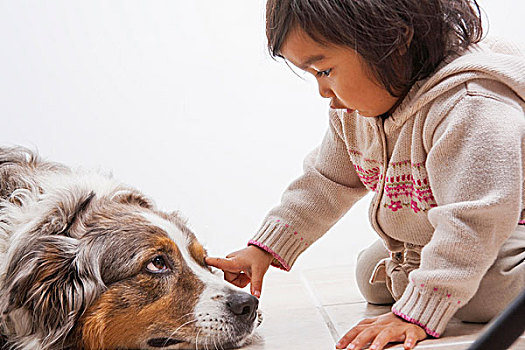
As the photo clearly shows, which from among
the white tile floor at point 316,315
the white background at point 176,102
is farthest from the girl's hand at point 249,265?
the white background at point 176,102

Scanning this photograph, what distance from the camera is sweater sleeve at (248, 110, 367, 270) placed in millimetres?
1624

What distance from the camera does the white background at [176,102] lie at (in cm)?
276

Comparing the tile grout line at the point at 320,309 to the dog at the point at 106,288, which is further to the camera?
the tile grout line at the point at 320,309

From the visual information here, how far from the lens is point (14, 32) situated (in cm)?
272

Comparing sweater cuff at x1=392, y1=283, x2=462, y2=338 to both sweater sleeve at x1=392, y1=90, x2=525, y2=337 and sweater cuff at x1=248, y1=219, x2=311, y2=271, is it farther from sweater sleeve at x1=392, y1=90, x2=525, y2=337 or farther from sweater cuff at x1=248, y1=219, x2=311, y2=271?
sweater cuff at x1=248, y1=219, x2=311, y2=271

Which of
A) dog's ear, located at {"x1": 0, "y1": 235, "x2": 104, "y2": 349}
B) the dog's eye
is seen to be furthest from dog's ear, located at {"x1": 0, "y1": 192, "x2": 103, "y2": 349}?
the dog's eye

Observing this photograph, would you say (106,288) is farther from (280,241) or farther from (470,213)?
(470,213)

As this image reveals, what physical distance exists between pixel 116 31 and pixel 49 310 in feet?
5.69

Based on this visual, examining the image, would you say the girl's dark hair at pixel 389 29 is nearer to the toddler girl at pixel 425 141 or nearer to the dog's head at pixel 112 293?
the toddler girl at pixel 425 141

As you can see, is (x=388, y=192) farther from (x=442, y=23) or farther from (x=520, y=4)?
(x=520, y=4)

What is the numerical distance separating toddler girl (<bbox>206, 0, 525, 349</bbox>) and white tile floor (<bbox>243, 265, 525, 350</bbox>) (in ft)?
0.24

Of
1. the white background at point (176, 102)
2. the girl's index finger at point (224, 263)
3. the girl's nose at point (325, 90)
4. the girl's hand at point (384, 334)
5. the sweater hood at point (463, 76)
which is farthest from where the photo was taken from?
the white background at point (176, 102)

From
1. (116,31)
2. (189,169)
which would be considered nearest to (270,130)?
(189,169)

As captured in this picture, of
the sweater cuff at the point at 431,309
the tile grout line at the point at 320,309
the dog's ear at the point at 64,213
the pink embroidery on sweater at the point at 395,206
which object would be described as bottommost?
the tile grout line at the point at 320,309
